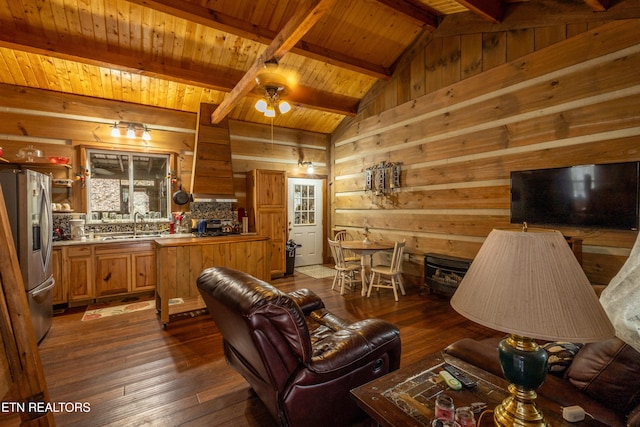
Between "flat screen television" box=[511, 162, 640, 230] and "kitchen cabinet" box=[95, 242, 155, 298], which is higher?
"flat screen television" box=[511, 162, 640, 230]

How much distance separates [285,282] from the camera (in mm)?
5633

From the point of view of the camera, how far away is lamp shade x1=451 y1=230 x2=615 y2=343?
846mm

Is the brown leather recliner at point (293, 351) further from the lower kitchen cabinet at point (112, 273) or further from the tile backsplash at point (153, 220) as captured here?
the tile backsplash at point (153, 220)

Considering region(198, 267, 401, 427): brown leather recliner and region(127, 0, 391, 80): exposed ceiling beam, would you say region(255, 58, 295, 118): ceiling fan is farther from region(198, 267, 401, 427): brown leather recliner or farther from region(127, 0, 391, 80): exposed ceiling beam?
region(198, 267, 401, 427): brown leather recliner

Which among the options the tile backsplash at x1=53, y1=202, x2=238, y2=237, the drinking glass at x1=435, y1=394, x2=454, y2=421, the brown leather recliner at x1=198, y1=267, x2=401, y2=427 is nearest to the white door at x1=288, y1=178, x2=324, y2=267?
the tile backsplash at x1=53, y1=202, x2=238, y2=237

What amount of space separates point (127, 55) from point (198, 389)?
4506 mm

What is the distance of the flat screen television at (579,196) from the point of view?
111 inches

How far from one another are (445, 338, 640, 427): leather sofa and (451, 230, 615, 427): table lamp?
453mm

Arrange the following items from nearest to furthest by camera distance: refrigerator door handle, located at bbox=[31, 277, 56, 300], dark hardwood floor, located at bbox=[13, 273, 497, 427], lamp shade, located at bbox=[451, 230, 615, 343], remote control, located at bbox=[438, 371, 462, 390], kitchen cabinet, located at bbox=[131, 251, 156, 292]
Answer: lamp shade, located at bbox=[451, 230, 615, 343] → remote control, located at bbox=[438, 371, 462, 390] → dark hardwood floor, located at bbox=[13, 273, 497, 427] → refrigerator door handle, located at bbox=[31, 277, 56, 300] → kitchen cabinet, located at bbox=[131, 251, 156, 292]

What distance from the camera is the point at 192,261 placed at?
367cm

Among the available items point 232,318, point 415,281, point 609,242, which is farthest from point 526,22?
point 232,318

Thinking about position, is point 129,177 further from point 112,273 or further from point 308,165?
point 308,165

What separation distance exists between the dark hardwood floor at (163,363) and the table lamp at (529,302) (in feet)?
5.28

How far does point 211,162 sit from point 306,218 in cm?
256
